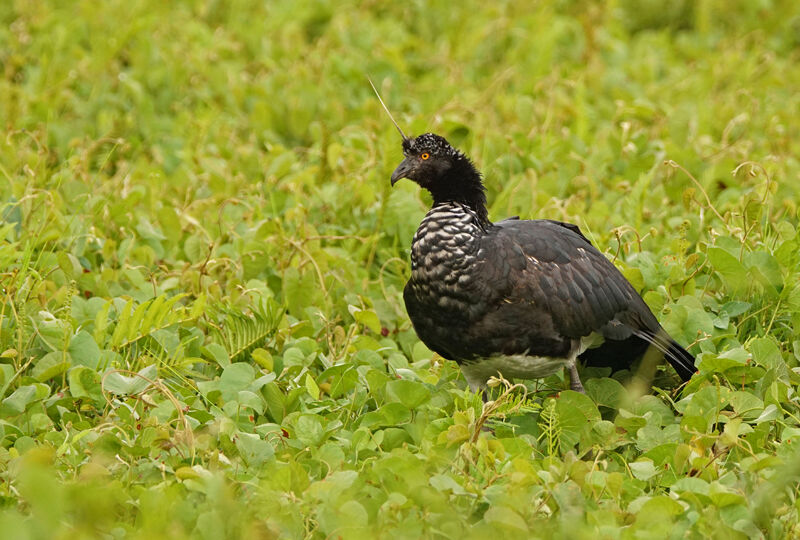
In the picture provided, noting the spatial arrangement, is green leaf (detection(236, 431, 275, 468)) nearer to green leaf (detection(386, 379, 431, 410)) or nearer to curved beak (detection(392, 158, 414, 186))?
green leaf (detection(386, 379, 431, 410))

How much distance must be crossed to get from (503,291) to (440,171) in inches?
24.3

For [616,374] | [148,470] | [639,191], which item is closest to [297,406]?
[148,470]

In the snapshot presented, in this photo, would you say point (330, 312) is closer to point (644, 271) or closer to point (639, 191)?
point (644, 271)

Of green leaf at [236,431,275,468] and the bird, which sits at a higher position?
the bird

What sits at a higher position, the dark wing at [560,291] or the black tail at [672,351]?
the dark wing at [560,291]

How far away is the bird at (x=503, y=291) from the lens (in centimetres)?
455

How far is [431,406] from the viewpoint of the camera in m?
4.62

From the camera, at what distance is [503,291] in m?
4.57

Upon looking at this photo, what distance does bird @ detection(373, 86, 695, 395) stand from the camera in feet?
14.9

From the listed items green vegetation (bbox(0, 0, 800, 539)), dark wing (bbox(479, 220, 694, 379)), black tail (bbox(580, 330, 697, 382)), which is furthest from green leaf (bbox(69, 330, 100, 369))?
black tail (bbox(580, 330, 697, 382))

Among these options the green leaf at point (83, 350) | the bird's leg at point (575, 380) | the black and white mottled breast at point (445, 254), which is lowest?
the bird's leg at point (575, 380)

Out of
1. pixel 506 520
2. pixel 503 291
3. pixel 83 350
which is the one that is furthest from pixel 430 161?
pixel 506 520

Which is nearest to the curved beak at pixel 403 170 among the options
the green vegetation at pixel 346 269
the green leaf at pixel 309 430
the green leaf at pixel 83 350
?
the green vegetation at pixel 346 269

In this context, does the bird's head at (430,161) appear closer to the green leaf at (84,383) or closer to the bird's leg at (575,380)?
the bird's leg at (575,380)
